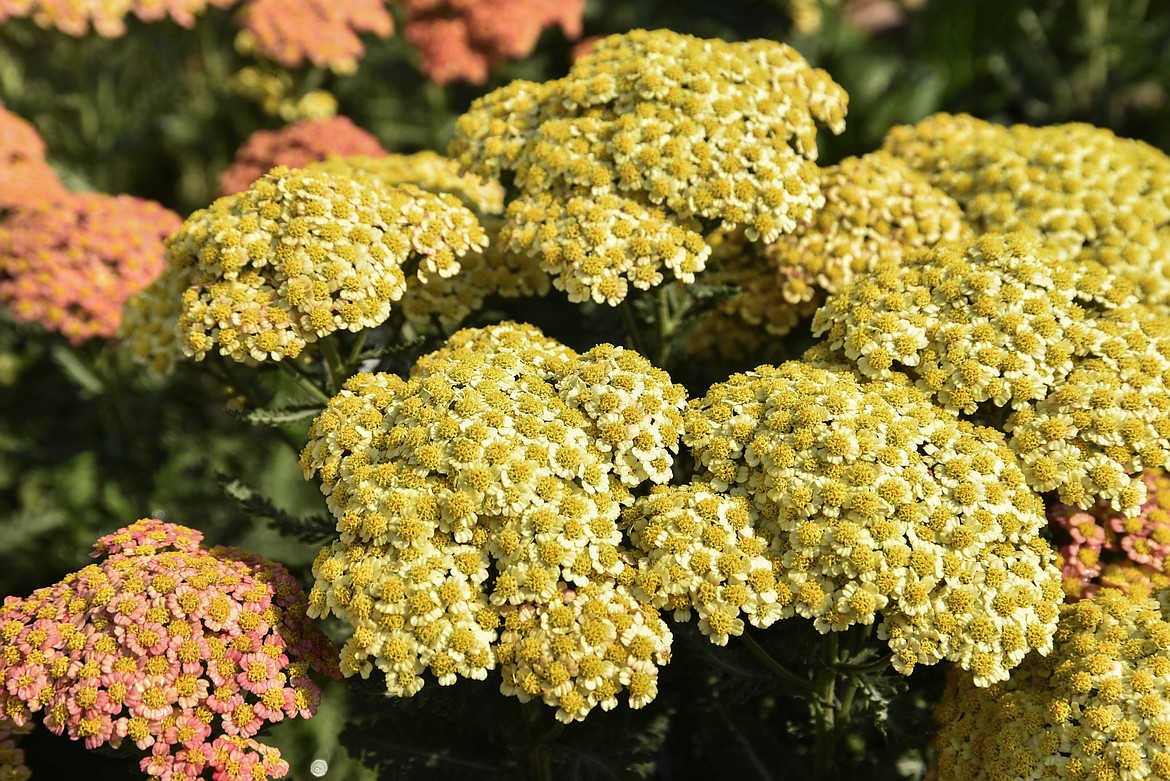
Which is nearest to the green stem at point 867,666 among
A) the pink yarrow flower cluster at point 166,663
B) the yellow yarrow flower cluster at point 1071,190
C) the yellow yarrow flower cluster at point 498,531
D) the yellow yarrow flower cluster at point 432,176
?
the yellow yarrow flower cluster at point 498,531

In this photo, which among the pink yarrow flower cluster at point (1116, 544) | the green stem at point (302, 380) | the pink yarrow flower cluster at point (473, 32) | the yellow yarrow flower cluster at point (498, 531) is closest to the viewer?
the yellow yarrow flower cluster at point (498, 531)

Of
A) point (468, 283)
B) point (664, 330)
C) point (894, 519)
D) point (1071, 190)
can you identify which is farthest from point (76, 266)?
point (1071, 190)

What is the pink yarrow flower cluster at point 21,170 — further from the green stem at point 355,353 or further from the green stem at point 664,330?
the green stem at point 664,330

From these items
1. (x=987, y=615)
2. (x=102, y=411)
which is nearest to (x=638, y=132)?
(x=987, y=615)

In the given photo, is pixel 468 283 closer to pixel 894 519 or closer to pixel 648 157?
pixel 648 157

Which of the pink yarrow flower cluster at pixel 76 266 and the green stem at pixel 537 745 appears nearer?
the green stem at pixel 537 745

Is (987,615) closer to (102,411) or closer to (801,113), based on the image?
(801,113)

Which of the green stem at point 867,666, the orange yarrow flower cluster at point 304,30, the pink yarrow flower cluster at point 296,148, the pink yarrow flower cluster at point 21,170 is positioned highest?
the green stem at point 867,666

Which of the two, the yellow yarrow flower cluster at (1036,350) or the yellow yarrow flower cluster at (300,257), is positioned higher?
the yellow yarrow flower cluster at (1036,350)
